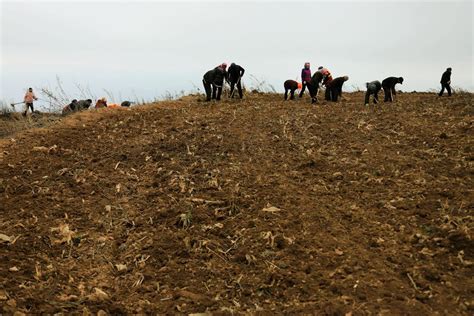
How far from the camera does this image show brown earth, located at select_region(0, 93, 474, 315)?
11.8ft

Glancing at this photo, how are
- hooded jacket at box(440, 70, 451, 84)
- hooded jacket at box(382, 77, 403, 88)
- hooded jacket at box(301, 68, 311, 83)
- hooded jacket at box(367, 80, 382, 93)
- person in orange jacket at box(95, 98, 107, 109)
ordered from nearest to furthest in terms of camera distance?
hooded jacket at box(367, 80, 382, 93), hooded jacket at box(382, 77, 403, 88), hooded jacket at box(440, 70, 451, 84), hooded jacket at box(301, 68, 311, 83), person in orange jacket at box(95, 98, 107, 109)

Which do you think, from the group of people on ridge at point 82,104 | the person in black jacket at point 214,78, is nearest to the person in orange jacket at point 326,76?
the person in black jacket at point 214,78

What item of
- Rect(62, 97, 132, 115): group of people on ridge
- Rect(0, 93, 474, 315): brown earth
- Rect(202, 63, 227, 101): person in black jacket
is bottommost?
Rect(0, 93, 474, 315): brown earth

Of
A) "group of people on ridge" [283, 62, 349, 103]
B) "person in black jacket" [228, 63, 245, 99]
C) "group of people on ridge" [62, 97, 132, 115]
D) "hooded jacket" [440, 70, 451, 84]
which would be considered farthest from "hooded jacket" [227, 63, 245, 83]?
"hooded jacket" [440, 70, 451, 84]

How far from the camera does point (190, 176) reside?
584cm

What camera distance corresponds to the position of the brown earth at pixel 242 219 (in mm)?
3588

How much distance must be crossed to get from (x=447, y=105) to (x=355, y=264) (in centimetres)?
684

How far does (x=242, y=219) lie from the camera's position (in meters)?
4.71

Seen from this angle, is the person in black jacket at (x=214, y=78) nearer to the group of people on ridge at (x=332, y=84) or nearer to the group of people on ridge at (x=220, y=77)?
the group of people on ridge at (x=220, y=77)

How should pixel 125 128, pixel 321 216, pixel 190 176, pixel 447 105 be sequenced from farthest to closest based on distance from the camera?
pixel 447 105 < pixel 125 128 < pixel 190 176 < pixel 321 216

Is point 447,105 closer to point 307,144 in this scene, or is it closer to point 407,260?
point 307,144

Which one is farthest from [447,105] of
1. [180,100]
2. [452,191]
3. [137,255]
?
[137,255]

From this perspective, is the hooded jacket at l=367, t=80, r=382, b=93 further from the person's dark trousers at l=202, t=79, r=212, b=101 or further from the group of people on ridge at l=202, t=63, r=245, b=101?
the person's dark trousers at l=202, t=79, r=212, b=101

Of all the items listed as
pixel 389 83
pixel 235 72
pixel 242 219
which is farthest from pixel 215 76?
pixel 242 219
